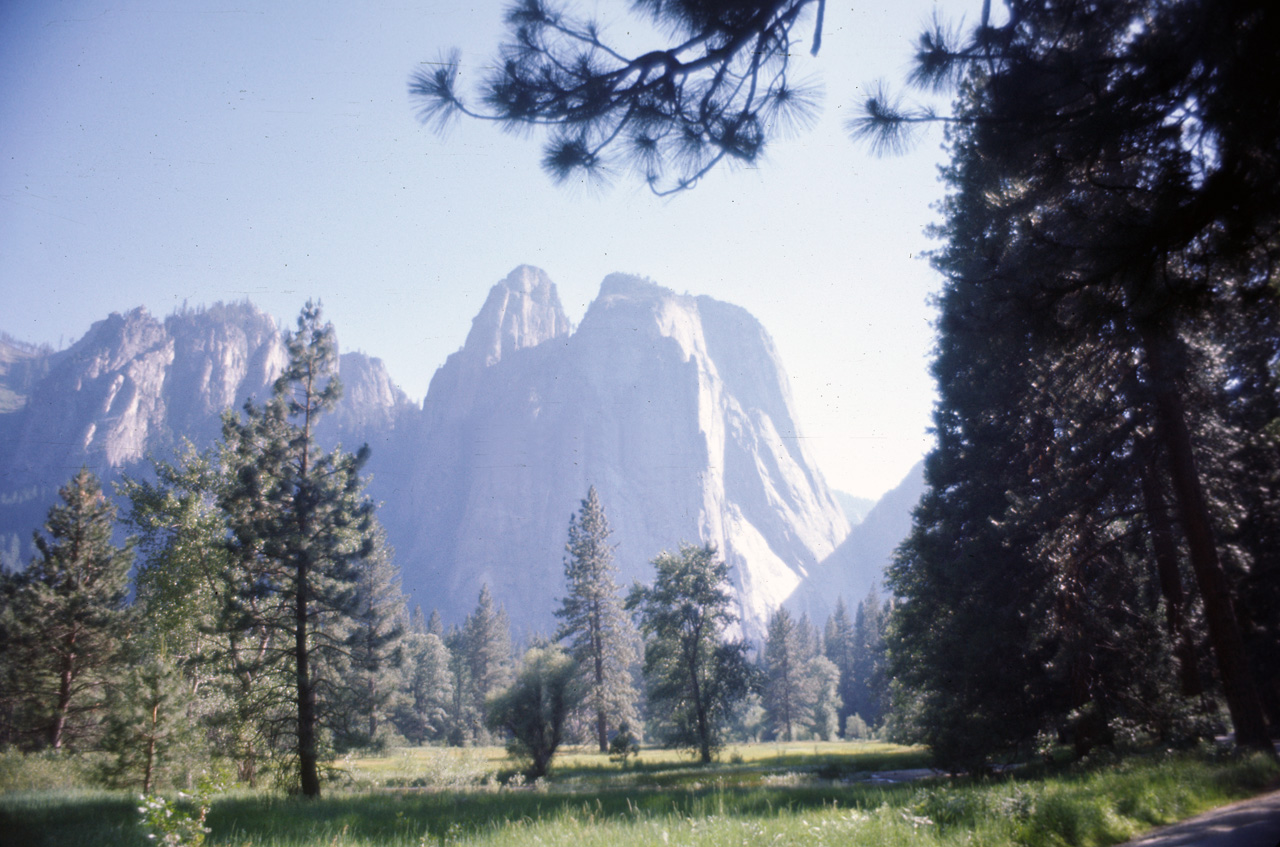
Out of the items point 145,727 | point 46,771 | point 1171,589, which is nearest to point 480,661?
point 46,771

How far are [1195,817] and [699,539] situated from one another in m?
146

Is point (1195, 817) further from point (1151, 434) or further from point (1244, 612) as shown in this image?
point (1244, 612)

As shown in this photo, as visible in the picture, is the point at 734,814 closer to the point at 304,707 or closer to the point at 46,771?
the point at 304,707

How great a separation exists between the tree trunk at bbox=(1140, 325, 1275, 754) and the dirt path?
2.75 metres

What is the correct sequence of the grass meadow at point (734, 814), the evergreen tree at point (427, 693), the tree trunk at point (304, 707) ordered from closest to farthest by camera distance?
1. the grass meadow at point (734, 814)
2. the tree trunk at point (304, 707)
3. the evergreen tree at point (427, 693)

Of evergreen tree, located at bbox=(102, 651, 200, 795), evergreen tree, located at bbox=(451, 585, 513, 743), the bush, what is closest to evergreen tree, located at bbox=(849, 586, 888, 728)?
evergreen tree, located at bbox=(451, 585, 513, 743)

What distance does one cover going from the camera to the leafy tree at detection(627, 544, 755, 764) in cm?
3005

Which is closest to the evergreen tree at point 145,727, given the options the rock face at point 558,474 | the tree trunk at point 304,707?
the tree trunk at point 304,707

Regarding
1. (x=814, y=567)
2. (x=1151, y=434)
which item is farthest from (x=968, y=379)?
(x=814, y=567)

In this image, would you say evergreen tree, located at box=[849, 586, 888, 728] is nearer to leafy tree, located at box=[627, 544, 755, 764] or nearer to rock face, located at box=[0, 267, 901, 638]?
leafy tree, located at box=[627, 544, 755, 764]

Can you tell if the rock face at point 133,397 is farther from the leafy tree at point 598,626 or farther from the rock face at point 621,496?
the rock face at point 621,496

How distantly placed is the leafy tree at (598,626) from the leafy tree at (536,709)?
568cm

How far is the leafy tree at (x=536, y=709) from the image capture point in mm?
26734

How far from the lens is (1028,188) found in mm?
5145
